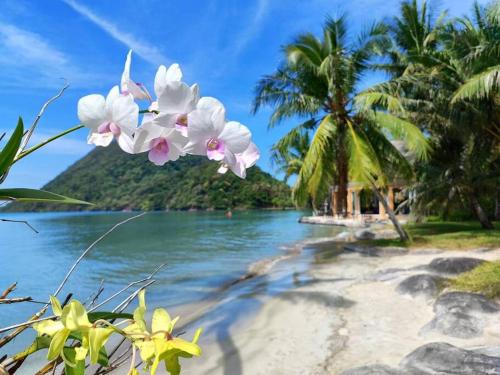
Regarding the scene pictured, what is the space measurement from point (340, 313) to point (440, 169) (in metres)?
11.3

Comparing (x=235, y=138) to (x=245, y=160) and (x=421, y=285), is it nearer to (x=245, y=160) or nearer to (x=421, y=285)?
(x=245, y=160)

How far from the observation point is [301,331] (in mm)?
4750

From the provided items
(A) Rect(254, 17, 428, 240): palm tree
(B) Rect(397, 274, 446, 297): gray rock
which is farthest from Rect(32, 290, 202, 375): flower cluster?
(A) Rect(254, 17, 428, 240): palm tree

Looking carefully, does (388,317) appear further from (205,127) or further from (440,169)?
(440,169)

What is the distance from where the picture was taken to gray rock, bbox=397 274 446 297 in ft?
18.2

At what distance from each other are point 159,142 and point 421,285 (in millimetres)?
5892

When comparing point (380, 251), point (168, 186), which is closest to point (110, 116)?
point (380, 251)

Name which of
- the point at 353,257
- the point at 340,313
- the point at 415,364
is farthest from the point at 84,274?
the point at 415,364

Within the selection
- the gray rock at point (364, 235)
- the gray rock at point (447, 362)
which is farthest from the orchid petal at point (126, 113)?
the gray rock at point (364, 235)

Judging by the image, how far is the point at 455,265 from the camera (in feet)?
21.8

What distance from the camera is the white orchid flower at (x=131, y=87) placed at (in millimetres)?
659

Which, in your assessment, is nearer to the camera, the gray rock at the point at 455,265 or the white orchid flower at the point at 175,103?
the white orchid flower at the point at 175,103

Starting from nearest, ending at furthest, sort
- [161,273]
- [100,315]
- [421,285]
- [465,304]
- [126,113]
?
1. [126,113]
2. [100,315]
3. [465,304]
4. [421,285]
5. [161,273]

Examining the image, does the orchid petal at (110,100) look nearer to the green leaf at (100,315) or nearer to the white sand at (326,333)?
the green leaf at (100,315)
